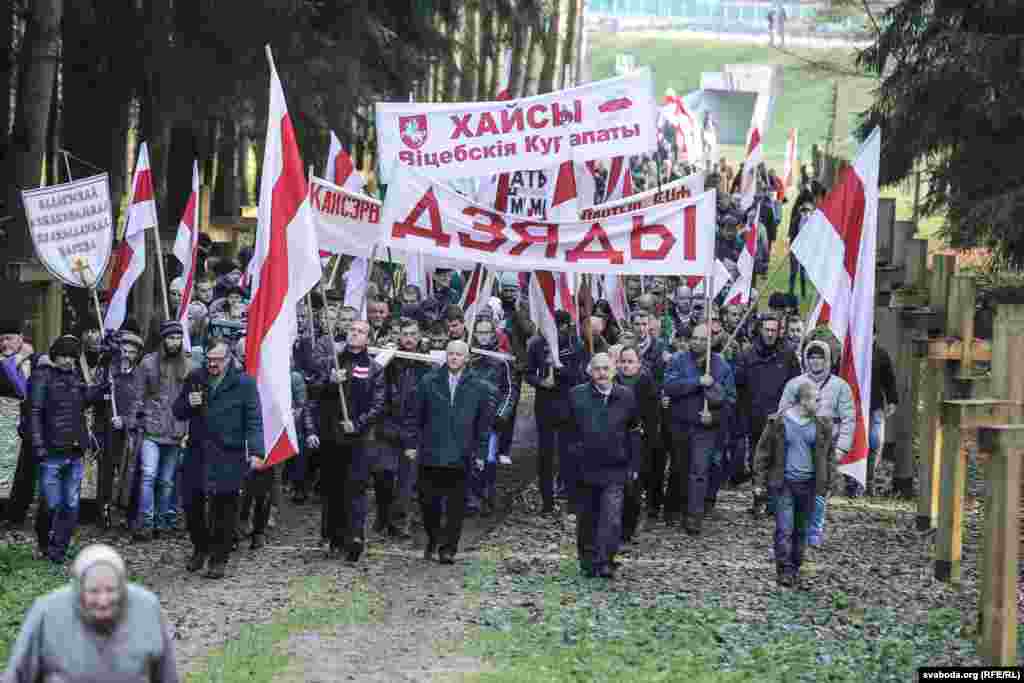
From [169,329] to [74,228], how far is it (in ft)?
7.90

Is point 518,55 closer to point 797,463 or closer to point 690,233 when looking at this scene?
point 690,233

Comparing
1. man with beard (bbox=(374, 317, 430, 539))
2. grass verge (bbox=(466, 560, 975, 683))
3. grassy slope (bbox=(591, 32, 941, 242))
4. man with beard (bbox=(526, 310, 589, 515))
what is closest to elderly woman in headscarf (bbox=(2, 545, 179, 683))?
grass verge (bbox=(466, 560, 975, 683))

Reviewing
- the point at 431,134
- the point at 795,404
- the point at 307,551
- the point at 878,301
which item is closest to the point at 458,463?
the point at 307,551

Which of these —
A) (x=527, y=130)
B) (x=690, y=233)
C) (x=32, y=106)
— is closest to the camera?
(x=690, y=233)

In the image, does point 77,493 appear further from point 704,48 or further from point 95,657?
point 704,48

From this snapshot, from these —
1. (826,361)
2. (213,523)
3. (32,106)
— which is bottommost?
(213,523)

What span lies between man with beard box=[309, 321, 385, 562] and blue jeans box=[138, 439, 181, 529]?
1.20 meters

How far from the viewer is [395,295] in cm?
2180

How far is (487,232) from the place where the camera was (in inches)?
628

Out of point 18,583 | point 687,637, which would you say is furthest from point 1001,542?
point 18,583

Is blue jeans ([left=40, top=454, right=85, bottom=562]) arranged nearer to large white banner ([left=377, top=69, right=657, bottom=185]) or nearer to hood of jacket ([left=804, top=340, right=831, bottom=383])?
large white banner ([left=377, top=69, right=657, bottom=185])

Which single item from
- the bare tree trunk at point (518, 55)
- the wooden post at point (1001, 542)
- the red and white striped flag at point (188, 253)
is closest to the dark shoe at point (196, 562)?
the red and white striped flag at point (188, 253)

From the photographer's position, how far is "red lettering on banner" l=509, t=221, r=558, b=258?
628 inches

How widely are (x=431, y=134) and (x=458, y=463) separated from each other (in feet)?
13.4
